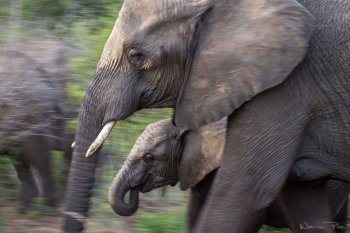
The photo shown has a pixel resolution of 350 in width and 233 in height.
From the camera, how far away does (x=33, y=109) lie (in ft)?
18.8

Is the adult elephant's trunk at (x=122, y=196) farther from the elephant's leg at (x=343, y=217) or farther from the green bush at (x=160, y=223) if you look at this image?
the elephant's leg at (x=343, y=217)

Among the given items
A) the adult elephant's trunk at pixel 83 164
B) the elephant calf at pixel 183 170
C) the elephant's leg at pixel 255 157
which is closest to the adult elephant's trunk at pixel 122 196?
the elephant calf at pixel 183 170

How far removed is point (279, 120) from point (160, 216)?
6.05 feet

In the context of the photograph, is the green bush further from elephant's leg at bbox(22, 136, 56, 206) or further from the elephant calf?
elephant's leg at bbox(22, 136, 56, 206)

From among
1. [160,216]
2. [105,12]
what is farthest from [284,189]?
[105,12]

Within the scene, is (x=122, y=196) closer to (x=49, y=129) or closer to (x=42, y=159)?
(x=49, y=129)

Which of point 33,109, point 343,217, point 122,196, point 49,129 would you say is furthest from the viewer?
point 49,129

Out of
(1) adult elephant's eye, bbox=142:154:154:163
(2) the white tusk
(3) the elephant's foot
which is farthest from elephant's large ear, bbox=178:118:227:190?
(3) the elephant's foot

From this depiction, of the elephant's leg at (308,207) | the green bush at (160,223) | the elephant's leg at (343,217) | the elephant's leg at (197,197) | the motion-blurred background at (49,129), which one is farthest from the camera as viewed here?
the motion-blurred background at (49,129)

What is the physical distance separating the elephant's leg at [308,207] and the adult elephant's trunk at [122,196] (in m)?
1.02

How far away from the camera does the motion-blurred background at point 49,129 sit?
570cm

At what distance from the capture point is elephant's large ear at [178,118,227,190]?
16.5 ft

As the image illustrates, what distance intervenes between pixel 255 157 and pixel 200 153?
3.39 ft

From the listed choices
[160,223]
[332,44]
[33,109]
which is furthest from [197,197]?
[332,44]
